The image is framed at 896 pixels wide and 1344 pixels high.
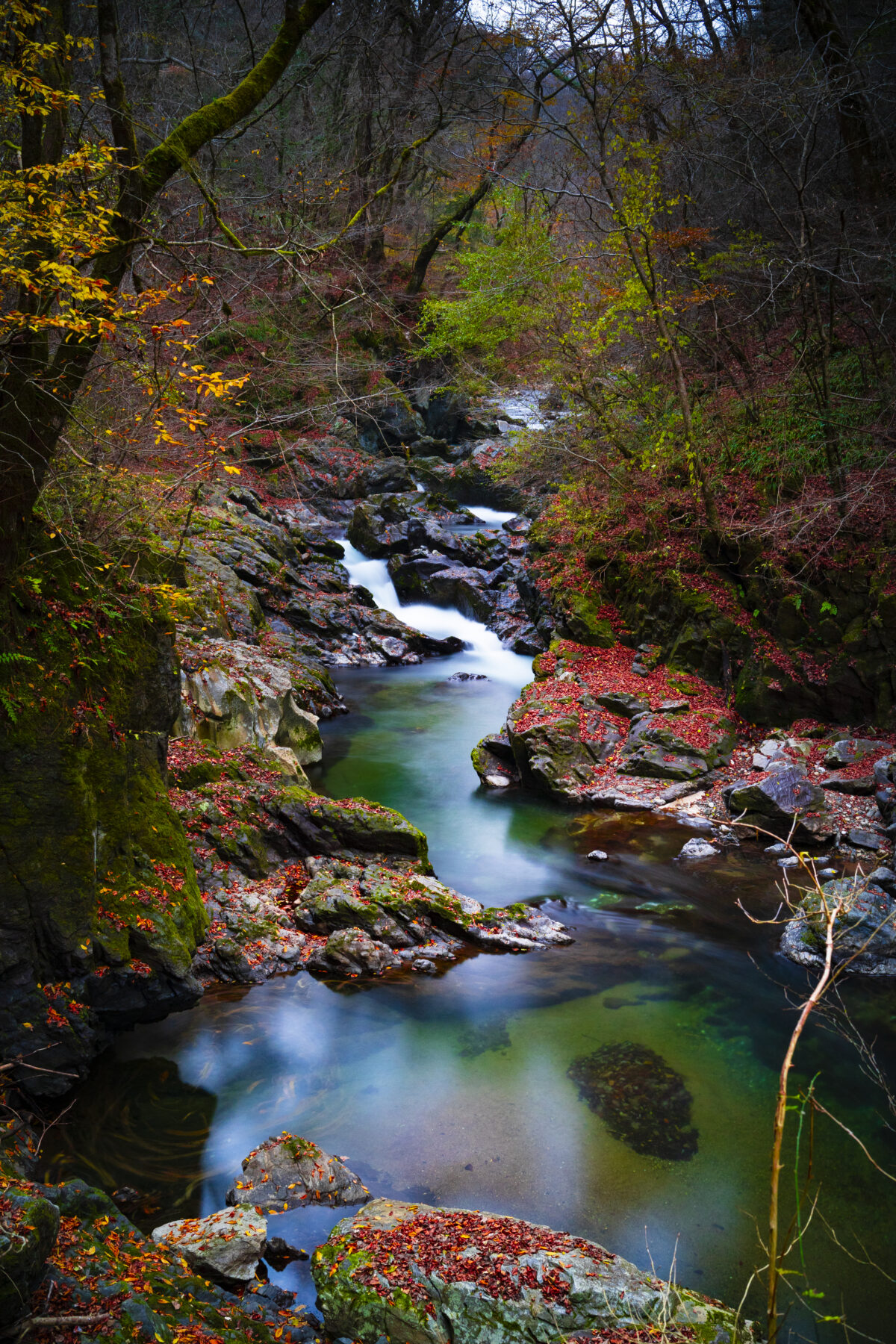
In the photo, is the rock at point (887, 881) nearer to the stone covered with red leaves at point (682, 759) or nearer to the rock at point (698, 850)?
the stone covered with red leaves at point (682, 759)

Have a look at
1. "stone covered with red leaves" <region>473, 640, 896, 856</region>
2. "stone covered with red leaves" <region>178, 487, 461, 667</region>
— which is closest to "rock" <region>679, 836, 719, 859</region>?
"stone covered with red leaves" <region>473, 640, 896, 856</region>

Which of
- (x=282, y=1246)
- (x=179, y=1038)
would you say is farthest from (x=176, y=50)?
(x=282, y=1246)

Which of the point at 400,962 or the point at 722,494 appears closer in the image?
the point at 400,962

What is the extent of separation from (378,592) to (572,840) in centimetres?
1177

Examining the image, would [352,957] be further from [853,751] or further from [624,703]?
[853,751]

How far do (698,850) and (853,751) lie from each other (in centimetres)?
278

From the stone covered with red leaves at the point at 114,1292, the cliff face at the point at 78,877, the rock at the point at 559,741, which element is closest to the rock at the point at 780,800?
the rock at the point at 559,741

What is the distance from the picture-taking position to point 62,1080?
499 centimetres

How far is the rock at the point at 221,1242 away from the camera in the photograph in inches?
152

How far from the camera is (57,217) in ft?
14.3

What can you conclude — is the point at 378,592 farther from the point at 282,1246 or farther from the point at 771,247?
the point at 282,1246

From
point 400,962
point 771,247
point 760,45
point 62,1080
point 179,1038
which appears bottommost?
point 400,962

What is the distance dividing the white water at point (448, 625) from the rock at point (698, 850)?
25.7 ft

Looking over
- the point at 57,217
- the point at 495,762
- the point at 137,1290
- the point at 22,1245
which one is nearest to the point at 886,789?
the point at 495,762
